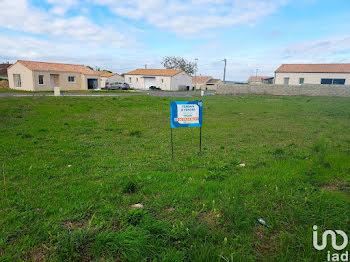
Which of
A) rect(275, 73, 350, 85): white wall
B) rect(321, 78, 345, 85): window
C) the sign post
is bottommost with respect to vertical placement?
the sign post

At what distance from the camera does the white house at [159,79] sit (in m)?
52.1

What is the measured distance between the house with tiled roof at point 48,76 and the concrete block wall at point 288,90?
2099 cm

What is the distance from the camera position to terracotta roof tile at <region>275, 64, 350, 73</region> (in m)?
44.0

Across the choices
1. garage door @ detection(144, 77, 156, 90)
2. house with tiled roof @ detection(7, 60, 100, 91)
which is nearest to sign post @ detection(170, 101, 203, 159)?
house with tiled roof @ detection(7, 60, 100, 91)

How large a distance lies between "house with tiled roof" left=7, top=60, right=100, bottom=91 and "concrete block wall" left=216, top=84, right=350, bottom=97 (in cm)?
2099

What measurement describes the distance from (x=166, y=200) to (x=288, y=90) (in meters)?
33.3

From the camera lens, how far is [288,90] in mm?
32062

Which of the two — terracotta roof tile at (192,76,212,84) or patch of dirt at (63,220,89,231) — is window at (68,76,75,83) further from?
terracotta roof tile at (192,76,212,84)

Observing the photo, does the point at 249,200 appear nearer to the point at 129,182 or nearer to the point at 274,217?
the point at 274,217

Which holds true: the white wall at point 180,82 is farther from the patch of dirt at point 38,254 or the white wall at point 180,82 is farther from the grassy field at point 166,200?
the patch of dirt at point 38,254

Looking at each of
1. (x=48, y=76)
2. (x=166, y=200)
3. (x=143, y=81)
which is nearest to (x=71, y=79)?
(x=48, y=76)

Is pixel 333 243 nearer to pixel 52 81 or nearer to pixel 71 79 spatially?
pixel 52 81

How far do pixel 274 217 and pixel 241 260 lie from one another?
965 mm

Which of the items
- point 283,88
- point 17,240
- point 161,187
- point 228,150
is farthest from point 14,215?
point 283,88
